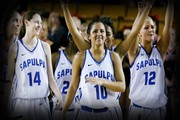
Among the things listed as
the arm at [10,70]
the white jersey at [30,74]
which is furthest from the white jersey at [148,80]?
the arm at [10,70]

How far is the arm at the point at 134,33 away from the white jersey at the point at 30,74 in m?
0.71

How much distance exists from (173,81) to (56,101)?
3.59 ft

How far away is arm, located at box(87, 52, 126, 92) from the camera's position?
8.73 metres

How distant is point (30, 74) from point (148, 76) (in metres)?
1.07

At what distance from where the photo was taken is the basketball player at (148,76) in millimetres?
8852

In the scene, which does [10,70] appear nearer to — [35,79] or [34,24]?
[35,79]

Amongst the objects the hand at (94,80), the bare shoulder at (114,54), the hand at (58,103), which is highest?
the bare shoulder at (114,54)

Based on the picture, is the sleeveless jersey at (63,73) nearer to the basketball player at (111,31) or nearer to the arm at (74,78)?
the arm at (74,78)

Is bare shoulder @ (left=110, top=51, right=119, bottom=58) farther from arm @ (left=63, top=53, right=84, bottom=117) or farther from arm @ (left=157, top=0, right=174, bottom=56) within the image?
arm @ (left=157, top=0, right=174, bottom=56)

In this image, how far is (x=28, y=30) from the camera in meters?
8.85

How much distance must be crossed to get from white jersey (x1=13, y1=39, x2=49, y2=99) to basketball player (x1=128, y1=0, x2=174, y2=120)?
2.64 ft

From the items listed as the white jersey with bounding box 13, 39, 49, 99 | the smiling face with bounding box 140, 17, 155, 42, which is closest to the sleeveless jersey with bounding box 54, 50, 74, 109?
the white jersey with bounding box 13, 39, 49, 99

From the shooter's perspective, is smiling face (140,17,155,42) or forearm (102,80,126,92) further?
smiling face (140,17,155,42)

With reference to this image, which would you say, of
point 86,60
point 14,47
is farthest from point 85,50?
point 14,47
